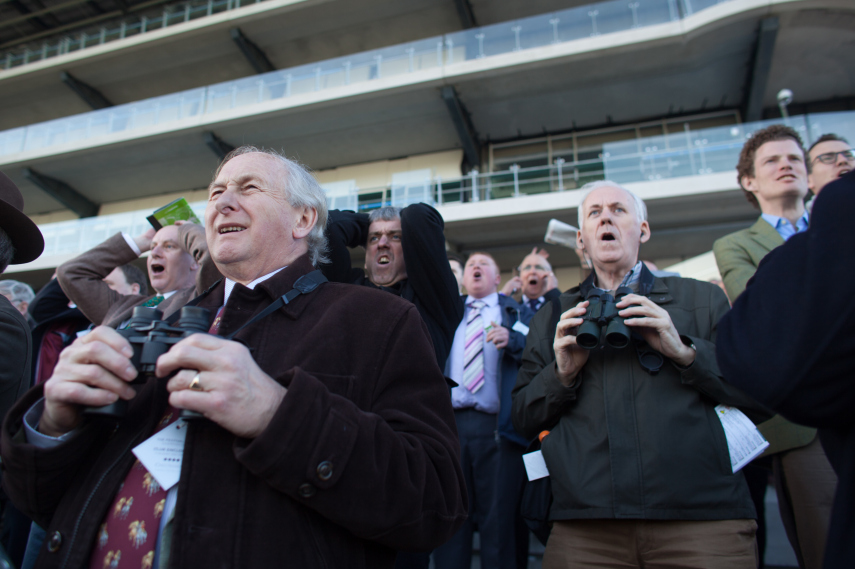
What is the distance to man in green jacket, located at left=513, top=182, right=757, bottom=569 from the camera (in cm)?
156

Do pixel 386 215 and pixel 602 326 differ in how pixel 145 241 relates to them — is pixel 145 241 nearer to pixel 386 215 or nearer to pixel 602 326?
pixel 386 215

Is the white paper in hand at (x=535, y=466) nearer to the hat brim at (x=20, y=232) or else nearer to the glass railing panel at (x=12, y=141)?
the hat brim at (x=20, y=232)

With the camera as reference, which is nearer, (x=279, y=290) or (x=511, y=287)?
(x=279, y=290)

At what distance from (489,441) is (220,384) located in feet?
7.79

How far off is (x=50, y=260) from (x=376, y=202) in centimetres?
822

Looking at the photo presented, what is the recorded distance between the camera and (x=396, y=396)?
1.20 meters

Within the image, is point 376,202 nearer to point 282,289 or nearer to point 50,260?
point 50,260

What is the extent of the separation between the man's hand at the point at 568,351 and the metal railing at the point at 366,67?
979cm

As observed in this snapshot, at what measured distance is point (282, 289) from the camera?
1.30m

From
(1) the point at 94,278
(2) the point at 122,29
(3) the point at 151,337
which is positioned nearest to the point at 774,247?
(3) the point at 151,337

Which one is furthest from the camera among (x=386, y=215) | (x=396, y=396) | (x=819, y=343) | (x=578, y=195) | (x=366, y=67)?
(x=366, y=67)

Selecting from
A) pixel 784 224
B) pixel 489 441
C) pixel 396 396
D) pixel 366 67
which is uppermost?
pixel 366 67

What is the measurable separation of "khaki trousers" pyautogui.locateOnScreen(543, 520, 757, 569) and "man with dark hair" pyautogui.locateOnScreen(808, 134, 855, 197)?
5.87ft

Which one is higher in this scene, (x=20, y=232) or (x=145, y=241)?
(x=145, y=241)
